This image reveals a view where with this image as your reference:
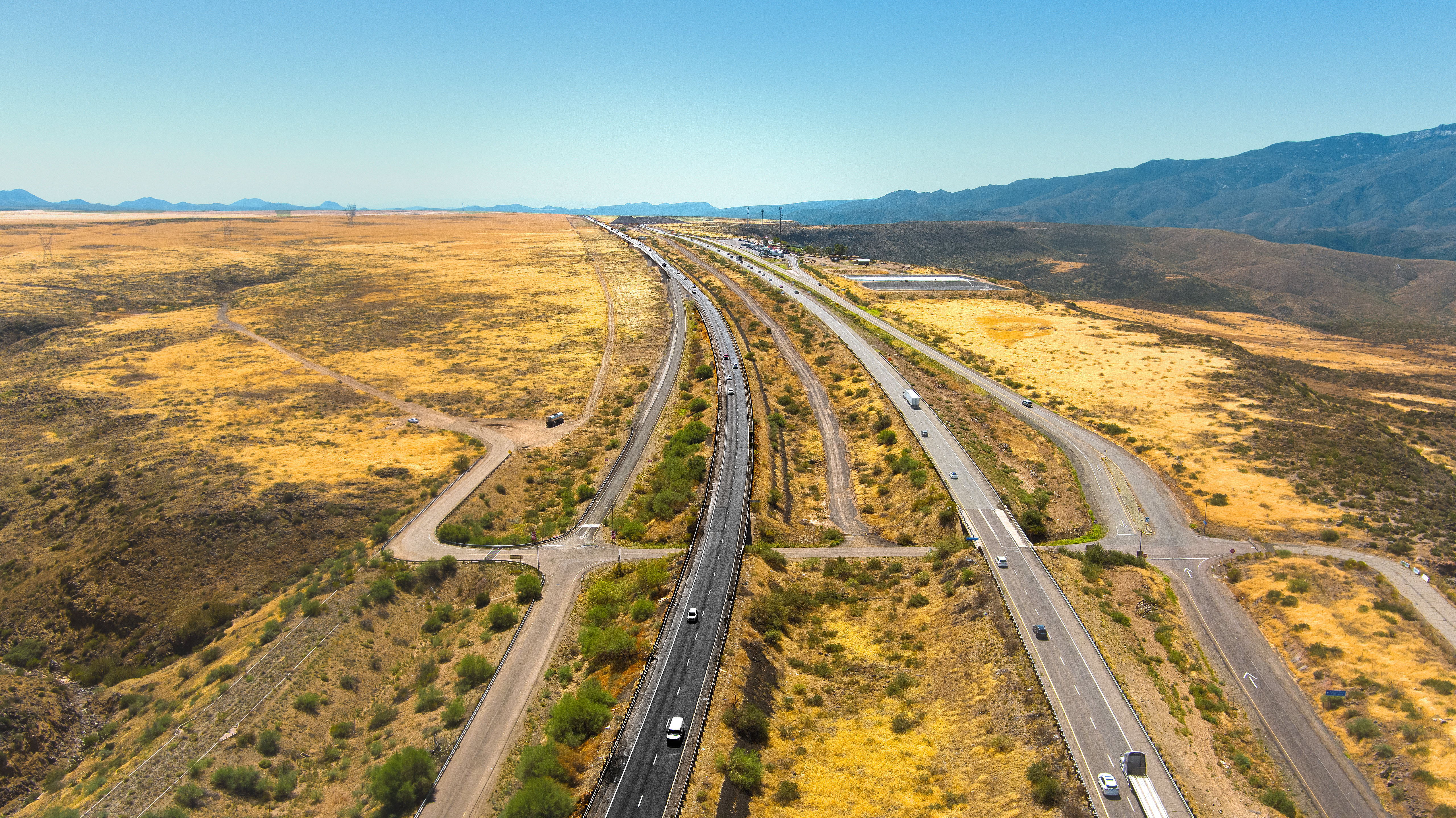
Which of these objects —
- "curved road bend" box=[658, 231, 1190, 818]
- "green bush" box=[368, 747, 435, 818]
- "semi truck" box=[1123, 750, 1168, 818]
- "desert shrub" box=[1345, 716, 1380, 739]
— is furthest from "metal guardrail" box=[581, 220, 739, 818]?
"desert shrub" box=[1345, 716, 1380, 739]

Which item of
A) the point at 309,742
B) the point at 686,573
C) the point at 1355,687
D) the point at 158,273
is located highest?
the point at 158,273

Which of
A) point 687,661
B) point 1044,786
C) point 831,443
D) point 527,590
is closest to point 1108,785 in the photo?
point 1044,786

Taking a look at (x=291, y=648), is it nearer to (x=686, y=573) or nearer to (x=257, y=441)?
(x=686, y=573)

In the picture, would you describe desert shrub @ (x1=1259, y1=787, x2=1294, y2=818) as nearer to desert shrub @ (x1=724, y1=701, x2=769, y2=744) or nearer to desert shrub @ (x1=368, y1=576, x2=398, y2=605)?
desert shrub @ (x1=724, y1=701, x2=769, y2=744)

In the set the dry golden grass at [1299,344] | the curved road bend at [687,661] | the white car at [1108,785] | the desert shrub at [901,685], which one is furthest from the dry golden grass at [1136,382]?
the curved road bend at [687,661]

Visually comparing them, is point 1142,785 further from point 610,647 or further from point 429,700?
point 429,700

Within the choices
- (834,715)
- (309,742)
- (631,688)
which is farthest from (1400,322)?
(309,742)
